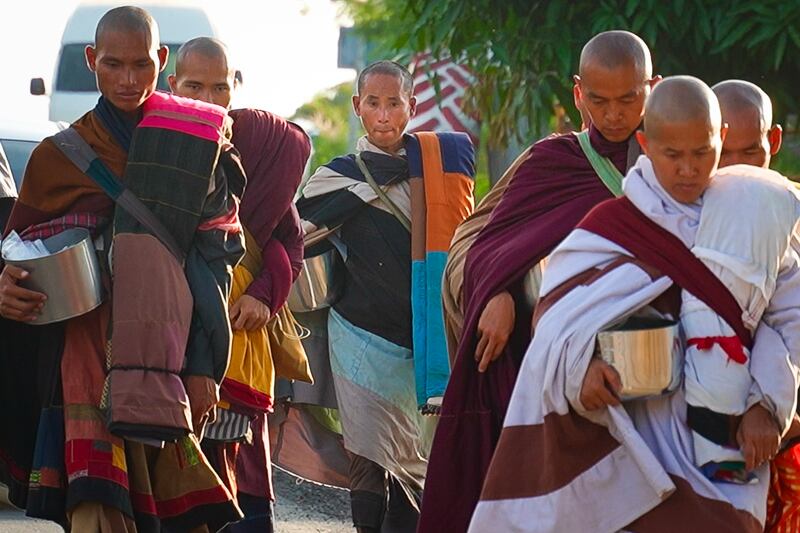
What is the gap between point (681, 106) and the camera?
5105 millimetres

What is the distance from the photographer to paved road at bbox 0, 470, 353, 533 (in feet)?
29.9

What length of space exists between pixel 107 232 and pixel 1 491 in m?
3.65

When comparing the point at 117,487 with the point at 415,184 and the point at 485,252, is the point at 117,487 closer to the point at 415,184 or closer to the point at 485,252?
the point at 485,252

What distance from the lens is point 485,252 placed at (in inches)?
242

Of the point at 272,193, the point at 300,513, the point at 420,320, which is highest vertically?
the point at 272,193

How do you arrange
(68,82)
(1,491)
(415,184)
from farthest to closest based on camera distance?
1. (68,82)
2. (1,491)
3. (415,184)

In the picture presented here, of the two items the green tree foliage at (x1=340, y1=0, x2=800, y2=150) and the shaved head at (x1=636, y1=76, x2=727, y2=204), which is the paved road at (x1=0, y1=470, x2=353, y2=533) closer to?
the green tree foliage at (x1=340, y1=0, x2=800, y2=150)

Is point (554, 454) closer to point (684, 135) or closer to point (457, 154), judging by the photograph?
point (684, 135)

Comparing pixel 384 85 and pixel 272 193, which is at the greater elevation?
pixel 384 85

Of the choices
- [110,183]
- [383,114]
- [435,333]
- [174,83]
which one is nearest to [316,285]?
[435,333]

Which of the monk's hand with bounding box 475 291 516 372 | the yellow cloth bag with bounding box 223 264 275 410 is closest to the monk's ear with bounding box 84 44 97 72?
the yellow cloth bag with bounding box 223 264 275 410

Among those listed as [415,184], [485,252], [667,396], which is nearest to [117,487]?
[485,252]

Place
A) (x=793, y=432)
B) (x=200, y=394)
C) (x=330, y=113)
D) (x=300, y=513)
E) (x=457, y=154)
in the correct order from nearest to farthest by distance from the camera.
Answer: (x=793, y=432)
(x=200, y=394)
(x=457, y=154)
(x=300, y=513)
(x=330, y=113)

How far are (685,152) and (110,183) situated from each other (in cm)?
178
